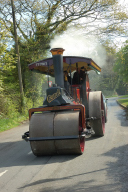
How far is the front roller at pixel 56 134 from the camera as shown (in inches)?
238

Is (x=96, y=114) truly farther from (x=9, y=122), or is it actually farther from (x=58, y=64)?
(x=9, y=122)

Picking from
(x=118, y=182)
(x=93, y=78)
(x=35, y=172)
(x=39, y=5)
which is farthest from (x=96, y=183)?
(x=93, y=78)

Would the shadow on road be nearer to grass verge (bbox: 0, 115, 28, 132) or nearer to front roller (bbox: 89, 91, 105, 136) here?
front roller (bbox: 89, 91, 105, 136)

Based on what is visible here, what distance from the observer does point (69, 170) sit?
5066 mm

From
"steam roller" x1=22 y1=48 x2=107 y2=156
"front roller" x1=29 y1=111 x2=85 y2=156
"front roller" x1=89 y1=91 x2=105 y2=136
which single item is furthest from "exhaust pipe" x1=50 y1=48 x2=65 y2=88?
"front roller" x1=89 y1=91 x2=105 y2=136

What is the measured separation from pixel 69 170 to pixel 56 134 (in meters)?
1.18

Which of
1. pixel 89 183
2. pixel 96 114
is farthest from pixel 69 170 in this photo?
pixel 96 114

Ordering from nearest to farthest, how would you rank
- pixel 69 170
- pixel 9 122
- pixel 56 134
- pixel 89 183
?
pixel 89 183
pixel 69 170
pixel 56 134
pixel 9 122

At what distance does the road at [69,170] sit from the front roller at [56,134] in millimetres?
203

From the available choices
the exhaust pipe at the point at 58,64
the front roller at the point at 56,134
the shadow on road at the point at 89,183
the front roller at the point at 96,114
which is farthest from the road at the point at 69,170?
the exhaust pipe at the point at 58,64

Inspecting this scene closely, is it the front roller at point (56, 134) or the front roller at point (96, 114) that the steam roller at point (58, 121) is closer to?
the front roller at point (56, 134)

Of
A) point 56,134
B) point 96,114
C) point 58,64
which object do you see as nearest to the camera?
point 56,134

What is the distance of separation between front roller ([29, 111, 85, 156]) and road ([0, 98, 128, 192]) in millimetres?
203

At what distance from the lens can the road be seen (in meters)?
4.17
